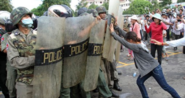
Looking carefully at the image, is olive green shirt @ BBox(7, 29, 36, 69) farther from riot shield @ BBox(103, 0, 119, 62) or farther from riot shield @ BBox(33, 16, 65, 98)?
riot shield @ BBox(103, 0, 119, 62)

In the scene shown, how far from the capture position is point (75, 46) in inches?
92.0

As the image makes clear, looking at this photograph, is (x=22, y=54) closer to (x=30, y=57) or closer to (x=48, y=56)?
(x=30, y=57)

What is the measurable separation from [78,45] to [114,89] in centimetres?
210

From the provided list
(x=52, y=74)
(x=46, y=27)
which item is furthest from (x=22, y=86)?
(x=46, y=27)

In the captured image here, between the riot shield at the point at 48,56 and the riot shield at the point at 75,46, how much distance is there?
0.13m

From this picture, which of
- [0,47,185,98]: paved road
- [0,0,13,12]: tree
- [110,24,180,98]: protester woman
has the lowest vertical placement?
[0,47,185,98]: paved road

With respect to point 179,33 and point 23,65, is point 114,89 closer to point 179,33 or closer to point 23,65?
point 23,65

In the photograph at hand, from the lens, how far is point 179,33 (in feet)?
27.5

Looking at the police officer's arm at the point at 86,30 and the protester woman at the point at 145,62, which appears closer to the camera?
the police officer's arm at the point at 86,30

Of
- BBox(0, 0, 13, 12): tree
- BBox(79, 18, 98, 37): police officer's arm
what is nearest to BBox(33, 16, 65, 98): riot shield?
BBox(79, 18, 98, 37): police officer's arm

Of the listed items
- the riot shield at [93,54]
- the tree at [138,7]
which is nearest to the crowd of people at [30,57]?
the riot shield at [93,54]

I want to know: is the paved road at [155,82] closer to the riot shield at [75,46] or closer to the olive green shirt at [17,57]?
the riot shield at [75,46]

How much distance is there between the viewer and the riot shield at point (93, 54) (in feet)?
8.40

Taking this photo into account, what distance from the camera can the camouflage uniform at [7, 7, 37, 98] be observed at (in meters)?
2.05
